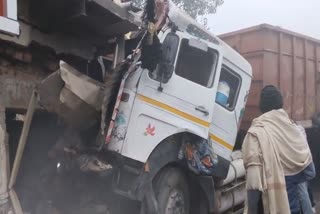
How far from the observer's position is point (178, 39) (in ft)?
14.8

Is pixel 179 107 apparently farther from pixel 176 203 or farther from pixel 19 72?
pixel 19 72

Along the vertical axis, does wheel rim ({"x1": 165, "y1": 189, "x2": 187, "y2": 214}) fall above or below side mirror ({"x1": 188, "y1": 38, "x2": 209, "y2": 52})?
below

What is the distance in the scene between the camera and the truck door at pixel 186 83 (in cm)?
427

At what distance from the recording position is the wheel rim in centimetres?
458

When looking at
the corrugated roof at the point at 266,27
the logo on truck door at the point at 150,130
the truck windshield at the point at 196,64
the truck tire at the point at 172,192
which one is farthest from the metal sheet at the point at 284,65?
the logo on truck door at the point at 150,130

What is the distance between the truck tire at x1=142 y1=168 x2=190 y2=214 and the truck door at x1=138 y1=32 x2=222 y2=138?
0.55 metres

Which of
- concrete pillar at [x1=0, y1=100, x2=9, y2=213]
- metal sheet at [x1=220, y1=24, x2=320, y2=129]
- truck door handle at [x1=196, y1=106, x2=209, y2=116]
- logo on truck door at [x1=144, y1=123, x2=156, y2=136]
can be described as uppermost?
metal sheet at [x1=220, y1=24, x2=320, y2=129]

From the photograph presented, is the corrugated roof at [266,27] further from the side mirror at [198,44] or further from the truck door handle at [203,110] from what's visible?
the truck door handle at [203,110]

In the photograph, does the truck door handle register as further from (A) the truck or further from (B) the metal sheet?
(B) the metal sheet

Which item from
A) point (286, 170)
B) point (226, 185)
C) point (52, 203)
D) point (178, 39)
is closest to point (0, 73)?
point (52, 203)

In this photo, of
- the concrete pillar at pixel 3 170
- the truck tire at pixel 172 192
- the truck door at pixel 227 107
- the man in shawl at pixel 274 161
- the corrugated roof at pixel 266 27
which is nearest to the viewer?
the man in shawl at pixel 274 161

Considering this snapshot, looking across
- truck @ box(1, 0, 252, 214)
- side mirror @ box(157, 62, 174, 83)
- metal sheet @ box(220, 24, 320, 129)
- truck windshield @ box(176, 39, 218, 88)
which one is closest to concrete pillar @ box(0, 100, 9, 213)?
truck @ box(1, 0, 252, 214)

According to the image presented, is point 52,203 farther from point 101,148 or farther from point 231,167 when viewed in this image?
point 231,167

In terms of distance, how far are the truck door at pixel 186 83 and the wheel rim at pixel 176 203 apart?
703 millimetres
